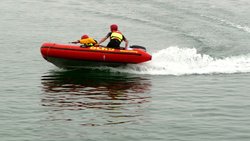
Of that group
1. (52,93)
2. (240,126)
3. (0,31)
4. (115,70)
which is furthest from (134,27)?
(240,126)

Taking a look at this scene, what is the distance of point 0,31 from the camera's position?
32125 millimetres

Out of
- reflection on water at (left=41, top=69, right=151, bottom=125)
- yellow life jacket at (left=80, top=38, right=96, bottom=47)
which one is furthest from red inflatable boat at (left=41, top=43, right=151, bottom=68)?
reflection on water at (left=41, top=69, right=151, bottom=125)

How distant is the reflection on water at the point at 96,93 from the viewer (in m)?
18.4

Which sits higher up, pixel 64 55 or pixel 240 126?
pixel 64 55

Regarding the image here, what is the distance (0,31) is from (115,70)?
10.5m

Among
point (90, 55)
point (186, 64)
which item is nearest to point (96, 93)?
point (90, 55)

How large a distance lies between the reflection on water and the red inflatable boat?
60 cm

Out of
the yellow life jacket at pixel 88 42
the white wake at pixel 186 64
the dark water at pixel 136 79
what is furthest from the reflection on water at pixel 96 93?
the yellow life jacket at pixel 88 42

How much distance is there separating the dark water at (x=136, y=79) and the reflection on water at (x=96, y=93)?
0.11 feet

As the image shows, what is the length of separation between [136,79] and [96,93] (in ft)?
9.63

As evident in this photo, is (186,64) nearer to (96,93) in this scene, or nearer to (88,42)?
(88,42)

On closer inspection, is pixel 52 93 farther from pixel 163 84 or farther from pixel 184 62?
pixel 184 62

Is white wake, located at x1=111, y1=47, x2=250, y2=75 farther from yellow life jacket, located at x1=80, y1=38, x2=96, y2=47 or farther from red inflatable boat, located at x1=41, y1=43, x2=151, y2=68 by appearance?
yellow life jacket, located at x1=80, y1=38, x2=96, y2=47

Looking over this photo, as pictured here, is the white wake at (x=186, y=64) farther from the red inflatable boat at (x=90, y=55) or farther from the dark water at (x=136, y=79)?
the red inflatable boat at (x=90, y=55)
